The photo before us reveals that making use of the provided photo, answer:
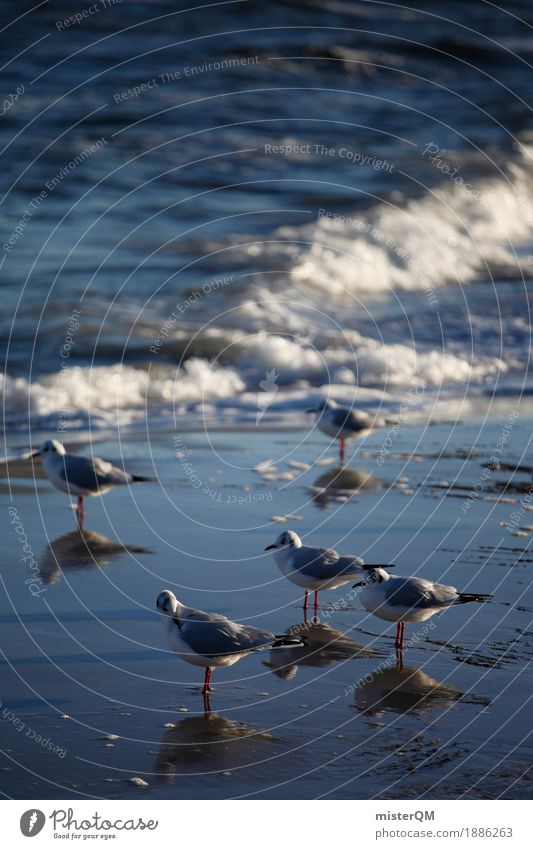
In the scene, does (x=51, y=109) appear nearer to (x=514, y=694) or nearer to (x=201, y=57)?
(x=201, y=57)

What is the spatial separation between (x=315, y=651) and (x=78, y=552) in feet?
10.7

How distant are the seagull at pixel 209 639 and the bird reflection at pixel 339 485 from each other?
483cm

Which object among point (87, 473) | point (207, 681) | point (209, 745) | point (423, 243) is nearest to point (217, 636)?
point (207, 681)

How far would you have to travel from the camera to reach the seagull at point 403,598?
9.28 meters

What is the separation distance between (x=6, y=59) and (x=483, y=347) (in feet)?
57.8

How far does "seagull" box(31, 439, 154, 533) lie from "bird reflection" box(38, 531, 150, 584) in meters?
0.61

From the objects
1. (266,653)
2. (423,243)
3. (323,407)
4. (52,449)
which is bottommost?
(266,653)

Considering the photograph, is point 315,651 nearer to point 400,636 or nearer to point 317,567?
point 400,636

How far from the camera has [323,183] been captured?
31156mm

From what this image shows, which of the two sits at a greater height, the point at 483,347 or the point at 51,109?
the point at 51,109

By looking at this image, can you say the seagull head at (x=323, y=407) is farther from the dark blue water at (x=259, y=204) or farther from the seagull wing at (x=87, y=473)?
the seagull wing at (x=87, y=473)

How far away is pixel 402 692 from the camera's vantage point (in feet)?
28.0

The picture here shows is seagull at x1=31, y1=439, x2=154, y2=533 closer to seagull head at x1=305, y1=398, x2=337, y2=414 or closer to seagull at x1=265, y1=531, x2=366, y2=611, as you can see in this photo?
seagull at x1=265, y1=531, x2=366, y2=611
